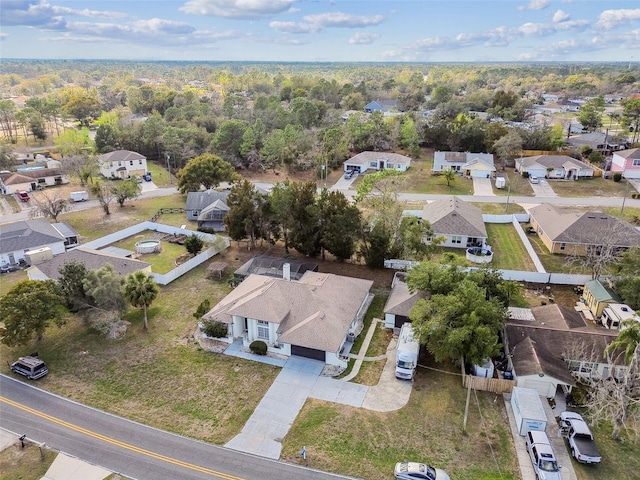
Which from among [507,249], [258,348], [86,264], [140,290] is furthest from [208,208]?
[507,249]

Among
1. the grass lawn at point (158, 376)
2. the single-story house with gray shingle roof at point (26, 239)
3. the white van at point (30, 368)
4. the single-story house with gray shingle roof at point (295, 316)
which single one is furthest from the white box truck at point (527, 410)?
the single-story house with gray shingle roof at point (26, 239)

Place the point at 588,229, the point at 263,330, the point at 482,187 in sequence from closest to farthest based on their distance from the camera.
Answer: the point at 263,330
the point at 588,229
the point at 482,187

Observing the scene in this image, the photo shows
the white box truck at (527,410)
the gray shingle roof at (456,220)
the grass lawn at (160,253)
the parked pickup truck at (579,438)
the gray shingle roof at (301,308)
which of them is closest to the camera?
the parked pickup truck at (579,438)

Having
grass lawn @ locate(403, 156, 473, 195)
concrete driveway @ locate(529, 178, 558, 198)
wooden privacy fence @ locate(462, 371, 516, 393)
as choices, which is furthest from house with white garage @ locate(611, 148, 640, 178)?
wooden privacy fence @ locate(462, 371, 516, 393)

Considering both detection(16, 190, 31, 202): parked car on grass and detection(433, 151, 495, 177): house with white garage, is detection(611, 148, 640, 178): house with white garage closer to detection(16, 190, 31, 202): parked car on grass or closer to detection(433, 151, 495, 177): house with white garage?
detection(433, 151, 495, 177): house with white garage

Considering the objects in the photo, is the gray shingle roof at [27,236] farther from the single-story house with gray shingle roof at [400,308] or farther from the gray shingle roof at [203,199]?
the single-story house with gray shingle roof at [400,308]

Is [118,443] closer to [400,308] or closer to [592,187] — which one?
[400,308]
